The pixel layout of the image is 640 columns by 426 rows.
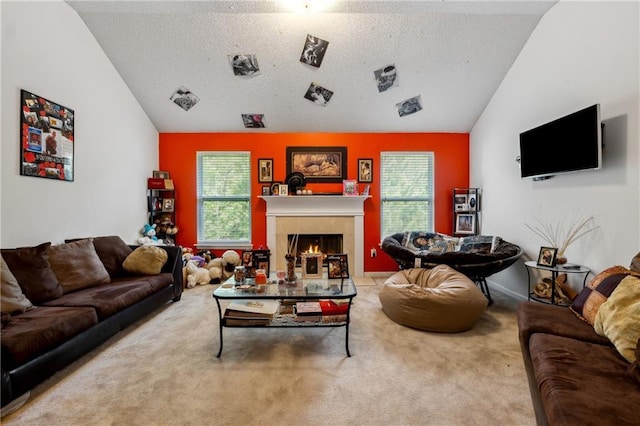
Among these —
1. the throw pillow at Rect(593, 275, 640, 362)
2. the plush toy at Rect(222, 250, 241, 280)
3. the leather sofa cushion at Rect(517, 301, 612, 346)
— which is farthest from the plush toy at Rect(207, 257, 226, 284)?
the throw pillow at Rect(593, 275, 640, 362)

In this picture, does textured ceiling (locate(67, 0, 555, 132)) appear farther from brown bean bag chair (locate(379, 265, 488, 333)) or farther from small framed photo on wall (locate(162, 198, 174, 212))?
brown bean bag chair (locate(379, 265, 488, 333))

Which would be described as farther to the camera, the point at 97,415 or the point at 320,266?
the point at 320,266

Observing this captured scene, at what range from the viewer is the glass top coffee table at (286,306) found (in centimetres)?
228

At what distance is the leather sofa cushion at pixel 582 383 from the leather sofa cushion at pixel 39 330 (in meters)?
2.62

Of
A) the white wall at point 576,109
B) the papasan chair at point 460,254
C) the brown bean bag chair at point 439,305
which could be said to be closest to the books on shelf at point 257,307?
the brown bean bag chair at point 439,305

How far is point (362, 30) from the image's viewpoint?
3.27 meters

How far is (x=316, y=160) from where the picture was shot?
471 centimetres

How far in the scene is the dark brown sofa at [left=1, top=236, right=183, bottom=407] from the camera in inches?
66.5

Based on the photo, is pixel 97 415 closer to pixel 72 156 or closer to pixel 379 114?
pixel 72 156

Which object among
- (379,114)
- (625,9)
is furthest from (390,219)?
(625,9)

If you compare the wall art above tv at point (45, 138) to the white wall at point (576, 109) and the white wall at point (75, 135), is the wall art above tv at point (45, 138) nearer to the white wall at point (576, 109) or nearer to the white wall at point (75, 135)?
the white wall at point (75, 135)

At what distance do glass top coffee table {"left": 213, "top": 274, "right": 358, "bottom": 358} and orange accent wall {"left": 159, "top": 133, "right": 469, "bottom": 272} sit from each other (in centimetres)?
230

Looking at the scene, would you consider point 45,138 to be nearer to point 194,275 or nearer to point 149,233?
point 149,233

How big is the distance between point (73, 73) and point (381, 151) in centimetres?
396
